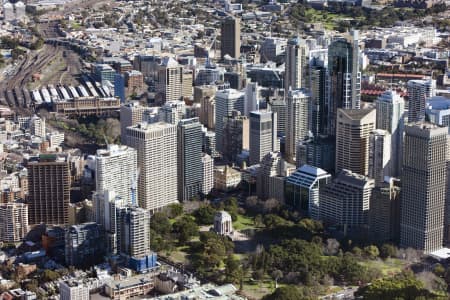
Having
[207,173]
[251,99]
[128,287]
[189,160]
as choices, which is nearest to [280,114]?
[251,99]

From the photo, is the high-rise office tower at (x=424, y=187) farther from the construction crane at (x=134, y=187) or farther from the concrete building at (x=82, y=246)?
the concrete building at (x=82, y=246)

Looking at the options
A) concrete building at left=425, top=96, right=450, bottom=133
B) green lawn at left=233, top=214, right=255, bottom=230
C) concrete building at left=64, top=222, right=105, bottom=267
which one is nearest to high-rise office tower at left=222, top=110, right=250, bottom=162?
green lawn at left=233, top=214, right=255, bottom=230

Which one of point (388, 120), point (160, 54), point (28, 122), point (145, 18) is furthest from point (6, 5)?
point (388, 120)

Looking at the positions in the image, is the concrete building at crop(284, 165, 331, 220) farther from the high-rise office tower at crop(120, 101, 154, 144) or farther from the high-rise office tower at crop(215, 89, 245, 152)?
the high-rise office tower at crop(120, 101, 154, 144)

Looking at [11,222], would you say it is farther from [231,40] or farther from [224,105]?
[231,40]

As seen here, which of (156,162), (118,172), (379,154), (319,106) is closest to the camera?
(118,172)

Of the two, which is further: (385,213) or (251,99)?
(251,99)

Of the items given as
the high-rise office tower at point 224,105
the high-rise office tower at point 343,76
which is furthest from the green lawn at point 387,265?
the high-rise office tower at point 224,105
